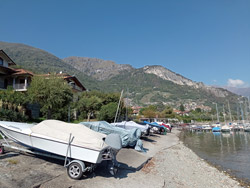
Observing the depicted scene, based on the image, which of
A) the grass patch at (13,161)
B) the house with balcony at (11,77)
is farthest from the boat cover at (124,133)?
the house with balcony at (11,77)

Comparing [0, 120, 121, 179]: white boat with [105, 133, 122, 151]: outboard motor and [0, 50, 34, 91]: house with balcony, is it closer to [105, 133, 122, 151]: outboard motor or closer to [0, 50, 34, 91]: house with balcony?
[105, 133, 122, 151]: outboard motor

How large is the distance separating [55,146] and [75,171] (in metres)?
1.20

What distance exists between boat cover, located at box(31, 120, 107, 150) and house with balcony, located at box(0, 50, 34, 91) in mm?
28412

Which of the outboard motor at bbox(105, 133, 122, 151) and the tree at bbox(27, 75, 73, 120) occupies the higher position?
the tree at bbox(27, 75, 73, 120)

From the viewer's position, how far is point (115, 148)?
713 centimetres

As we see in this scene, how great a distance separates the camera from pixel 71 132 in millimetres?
7234

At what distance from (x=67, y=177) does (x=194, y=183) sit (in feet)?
20.0

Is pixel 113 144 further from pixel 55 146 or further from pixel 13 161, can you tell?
pixel 13 161

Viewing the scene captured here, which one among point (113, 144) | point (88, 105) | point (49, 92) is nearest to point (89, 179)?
point (113, 144)

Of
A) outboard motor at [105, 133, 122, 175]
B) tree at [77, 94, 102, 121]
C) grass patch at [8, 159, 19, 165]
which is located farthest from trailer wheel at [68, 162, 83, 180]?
tree at [77, 94, 102, 121]

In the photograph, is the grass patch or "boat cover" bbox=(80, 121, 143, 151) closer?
the grass patch

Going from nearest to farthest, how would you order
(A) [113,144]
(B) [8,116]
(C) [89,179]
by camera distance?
(C) [89,179], (A) [113,144], (B) [8,116]

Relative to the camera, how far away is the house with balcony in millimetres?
32491

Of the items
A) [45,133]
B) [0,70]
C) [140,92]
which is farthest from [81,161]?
[140,92]
